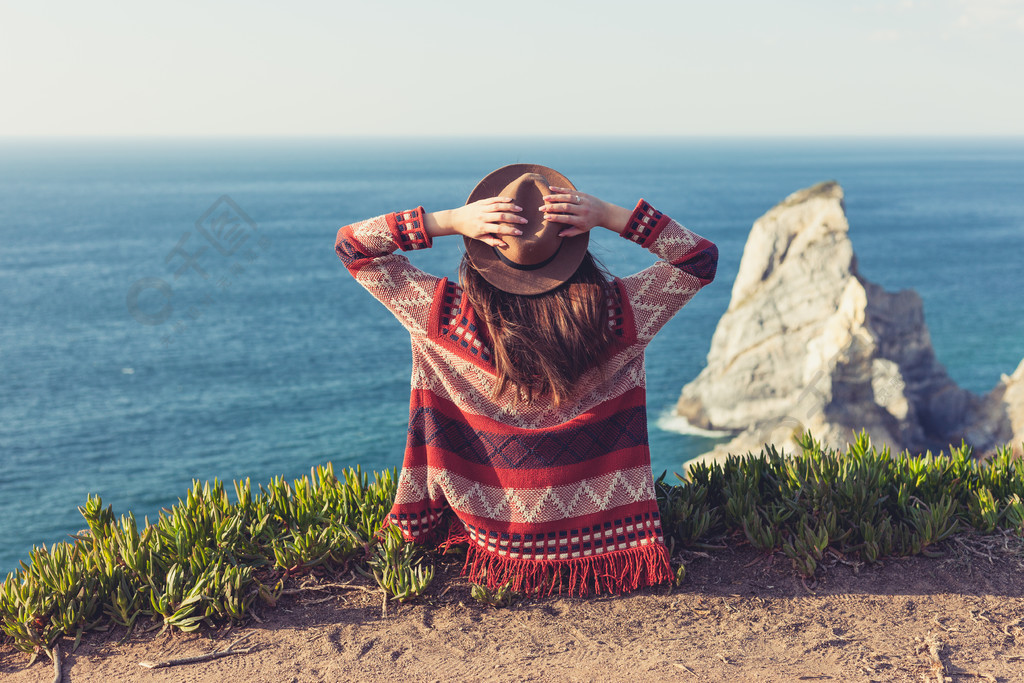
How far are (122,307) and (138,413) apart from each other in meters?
28.3

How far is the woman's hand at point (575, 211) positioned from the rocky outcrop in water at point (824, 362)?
25338 millimetres

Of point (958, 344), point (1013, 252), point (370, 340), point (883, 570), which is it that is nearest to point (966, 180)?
point (1013, 252)

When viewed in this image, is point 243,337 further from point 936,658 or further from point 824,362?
point 936,658

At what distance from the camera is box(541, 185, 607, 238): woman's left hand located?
382 cm

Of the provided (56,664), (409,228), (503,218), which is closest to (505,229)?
(503,218)

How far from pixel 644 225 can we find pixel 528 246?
0.61 metres

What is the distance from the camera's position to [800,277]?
3781 centimetres

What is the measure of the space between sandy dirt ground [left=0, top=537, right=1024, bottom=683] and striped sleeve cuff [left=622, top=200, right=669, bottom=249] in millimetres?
2002

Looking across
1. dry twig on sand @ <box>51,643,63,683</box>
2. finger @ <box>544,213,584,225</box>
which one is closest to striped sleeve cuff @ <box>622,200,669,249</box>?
finger @ <box>544,213,584,225</box>

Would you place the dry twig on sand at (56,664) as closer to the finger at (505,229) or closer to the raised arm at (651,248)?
the finger at (505,229)

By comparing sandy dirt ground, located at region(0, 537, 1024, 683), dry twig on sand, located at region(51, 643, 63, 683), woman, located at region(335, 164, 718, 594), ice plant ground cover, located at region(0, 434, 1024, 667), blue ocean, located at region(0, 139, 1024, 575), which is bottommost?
blue ocean, located at region(0, 139, 1024, 575)

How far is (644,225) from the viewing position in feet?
13.2

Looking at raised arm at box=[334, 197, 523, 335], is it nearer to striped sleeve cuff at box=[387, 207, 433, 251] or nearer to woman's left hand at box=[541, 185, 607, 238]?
striped sleeve cuff at box=[387, 207, 433, 251]

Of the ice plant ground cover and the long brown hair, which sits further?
the ice plant ground cover
